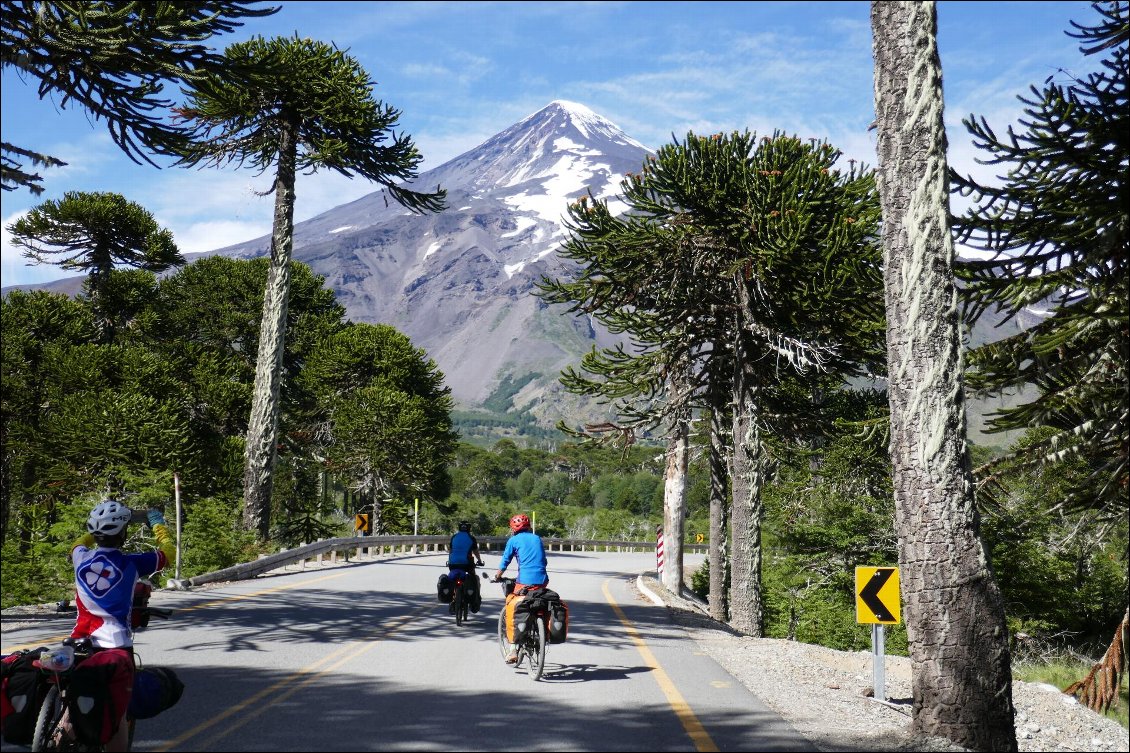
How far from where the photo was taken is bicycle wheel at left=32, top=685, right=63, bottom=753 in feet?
15.2

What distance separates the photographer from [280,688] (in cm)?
755

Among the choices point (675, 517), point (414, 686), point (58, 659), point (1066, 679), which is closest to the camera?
point (58, 659)

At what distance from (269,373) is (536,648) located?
13.8 metres

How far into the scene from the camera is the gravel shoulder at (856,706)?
6547 millimetres

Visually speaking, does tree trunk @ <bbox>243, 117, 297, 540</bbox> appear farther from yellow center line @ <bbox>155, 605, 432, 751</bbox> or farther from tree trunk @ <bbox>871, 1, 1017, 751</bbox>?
tree trunk @ <bbox>871, 1, 1017, 751</bbox>

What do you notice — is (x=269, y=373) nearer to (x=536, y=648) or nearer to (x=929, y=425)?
(x=536, y=648)

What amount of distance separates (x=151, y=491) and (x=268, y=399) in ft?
10.2

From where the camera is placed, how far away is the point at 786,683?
30.0 feet

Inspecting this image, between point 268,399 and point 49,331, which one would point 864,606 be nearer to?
point 268,399

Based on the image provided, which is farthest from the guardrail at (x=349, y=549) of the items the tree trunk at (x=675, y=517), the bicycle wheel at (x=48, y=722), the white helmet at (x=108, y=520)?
the bicycle wheel at (x=48, y=722)

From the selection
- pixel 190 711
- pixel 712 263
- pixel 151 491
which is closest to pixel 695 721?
pixel 190 711

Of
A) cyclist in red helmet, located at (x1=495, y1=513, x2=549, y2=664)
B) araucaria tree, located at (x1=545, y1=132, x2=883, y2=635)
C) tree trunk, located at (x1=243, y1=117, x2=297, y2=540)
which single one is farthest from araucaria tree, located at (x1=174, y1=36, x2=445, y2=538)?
cyclist in red helmet, located at (x1=495, y1=513, x2=549, y2=664)

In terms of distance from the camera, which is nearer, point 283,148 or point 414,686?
point 414,686

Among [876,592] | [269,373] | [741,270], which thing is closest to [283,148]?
[269,373]
